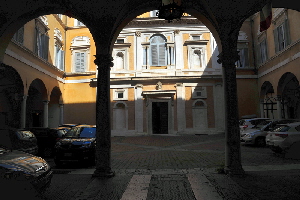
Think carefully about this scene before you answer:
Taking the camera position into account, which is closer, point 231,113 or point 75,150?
point 231,113

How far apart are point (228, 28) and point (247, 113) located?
672 inches

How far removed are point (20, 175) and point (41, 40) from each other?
16291 millimetres

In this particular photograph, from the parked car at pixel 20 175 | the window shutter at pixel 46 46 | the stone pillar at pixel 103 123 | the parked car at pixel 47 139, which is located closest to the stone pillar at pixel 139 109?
the window shutter at pixel 46 46

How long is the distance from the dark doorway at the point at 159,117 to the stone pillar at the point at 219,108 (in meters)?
4.81

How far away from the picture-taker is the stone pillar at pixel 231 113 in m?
6.36

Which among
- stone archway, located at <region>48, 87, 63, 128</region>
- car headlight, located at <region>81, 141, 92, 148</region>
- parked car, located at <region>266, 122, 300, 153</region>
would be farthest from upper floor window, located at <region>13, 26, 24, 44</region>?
parked car, located at <region>266, 122, 300, 153</region>

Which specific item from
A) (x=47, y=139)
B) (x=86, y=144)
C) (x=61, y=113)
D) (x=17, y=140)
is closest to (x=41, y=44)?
(x=61, y=113)

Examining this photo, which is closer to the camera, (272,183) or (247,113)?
(272,183)

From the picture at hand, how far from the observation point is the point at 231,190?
5.15 m

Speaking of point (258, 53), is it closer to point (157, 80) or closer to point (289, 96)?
point (289, 96)

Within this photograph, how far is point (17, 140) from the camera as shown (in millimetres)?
9352

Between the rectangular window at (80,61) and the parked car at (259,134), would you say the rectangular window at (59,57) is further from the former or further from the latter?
the parked car at (259,134)

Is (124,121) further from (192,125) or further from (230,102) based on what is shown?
(230,102)

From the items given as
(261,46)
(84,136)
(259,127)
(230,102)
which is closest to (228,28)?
(230,102)
